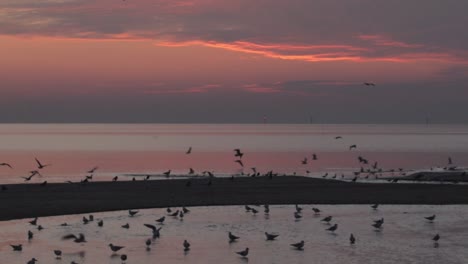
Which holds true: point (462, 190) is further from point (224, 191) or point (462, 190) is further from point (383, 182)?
point (224, 191)

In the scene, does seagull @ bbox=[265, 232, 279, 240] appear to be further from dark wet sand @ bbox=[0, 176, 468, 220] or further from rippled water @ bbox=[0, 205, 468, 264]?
dark wet sand @ bbox=[0, 176, 468, 220]

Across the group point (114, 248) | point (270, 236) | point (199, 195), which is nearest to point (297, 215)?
point (270, 236)

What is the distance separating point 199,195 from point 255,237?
14.7 metres

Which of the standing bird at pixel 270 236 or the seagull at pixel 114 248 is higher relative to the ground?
the standing bird at pixel 270 236

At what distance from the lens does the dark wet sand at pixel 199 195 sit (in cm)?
3481

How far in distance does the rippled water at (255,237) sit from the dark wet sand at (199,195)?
253 centimetres

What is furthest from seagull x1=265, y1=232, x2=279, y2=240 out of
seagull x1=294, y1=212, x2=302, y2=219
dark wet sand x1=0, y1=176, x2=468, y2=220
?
dark wet sand x1=0, y1=176, x2=468, y2=220

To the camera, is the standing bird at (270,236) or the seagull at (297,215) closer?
the standing bird at (270,236)

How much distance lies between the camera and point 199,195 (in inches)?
1602

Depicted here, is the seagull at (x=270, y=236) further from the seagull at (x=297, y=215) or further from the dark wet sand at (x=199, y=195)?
the dark wet sand at (x=199, y=195)

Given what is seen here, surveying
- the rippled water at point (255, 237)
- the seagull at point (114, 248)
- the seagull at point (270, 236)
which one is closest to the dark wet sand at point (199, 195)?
the rippled water at point (255, 237)

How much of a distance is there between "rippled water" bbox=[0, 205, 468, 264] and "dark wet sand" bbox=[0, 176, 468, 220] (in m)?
2.53

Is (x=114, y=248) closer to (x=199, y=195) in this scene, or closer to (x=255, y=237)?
(x=255, y=237)

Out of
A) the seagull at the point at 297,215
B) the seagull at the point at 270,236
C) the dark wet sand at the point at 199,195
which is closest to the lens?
the seagull at the point at 270,236
